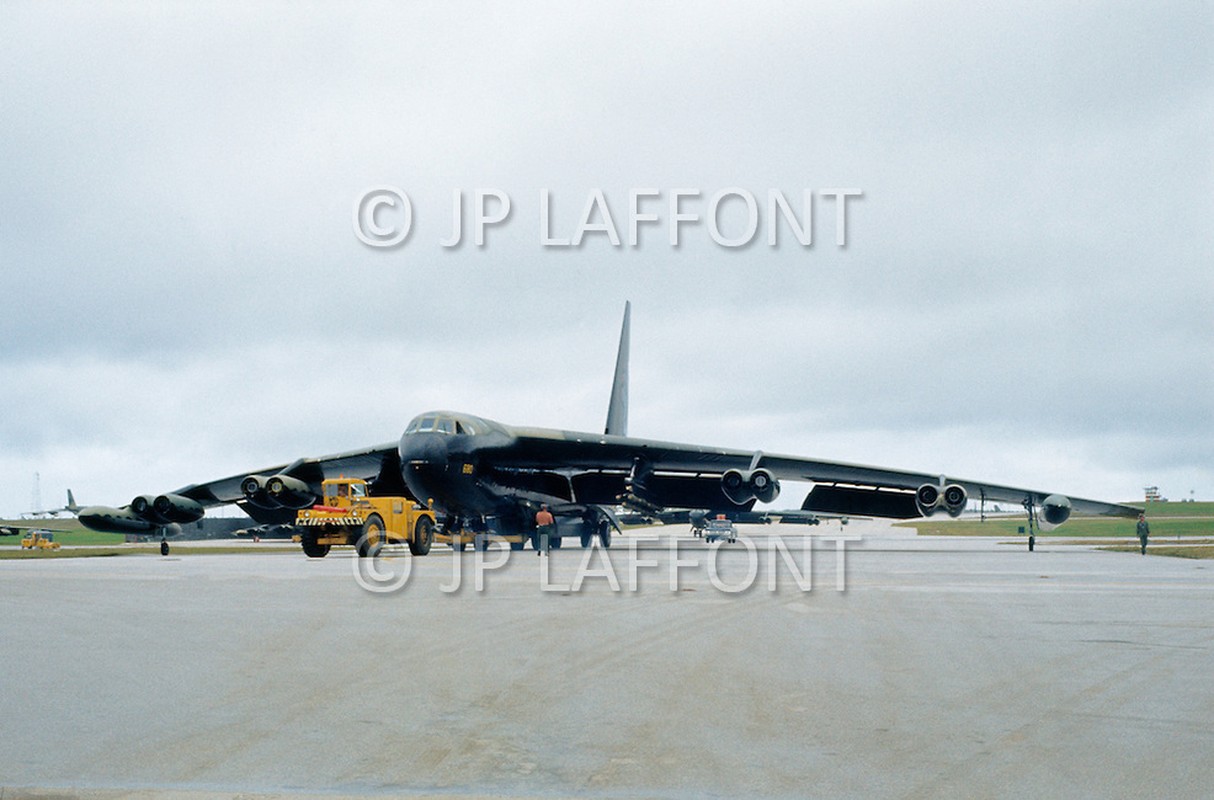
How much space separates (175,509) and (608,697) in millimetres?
36200

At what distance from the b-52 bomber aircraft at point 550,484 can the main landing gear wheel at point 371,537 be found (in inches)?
130

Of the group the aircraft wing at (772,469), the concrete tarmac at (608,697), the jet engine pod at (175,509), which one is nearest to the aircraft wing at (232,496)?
the jet engine pod at (175,509)

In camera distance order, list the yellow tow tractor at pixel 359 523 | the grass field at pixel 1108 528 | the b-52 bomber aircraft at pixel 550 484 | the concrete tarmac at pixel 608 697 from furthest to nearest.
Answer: the grass field at pixel 1108 528 → the b-52 bomber aircraft at pixel 550 484 → the yellow tow tractor at pixel 359 523 → the concrete tarmac at pixel 608 697

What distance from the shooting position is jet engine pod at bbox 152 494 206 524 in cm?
4019

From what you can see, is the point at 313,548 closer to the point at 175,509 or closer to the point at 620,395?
the point at 175,509

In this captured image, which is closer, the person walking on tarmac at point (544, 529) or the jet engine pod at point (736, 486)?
the person walking on tarmac at point (544, 529)

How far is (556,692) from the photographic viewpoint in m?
8.39

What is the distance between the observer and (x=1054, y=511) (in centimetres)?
3872

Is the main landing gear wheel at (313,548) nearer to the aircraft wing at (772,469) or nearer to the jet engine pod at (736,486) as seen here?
the aircraft wing at (772,469)

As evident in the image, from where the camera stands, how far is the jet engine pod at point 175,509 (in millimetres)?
40188

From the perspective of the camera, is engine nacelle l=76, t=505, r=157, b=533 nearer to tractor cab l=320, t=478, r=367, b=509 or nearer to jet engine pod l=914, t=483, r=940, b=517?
tractor cab l=320, t=478, r=367, b=509

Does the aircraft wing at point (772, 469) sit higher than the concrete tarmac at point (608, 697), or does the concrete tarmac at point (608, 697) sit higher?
the aircraft wing at point (772, 469)

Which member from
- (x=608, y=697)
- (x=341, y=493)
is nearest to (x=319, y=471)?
(x=341, y=493)

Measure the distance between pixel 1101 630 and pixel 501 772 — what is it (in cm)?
889
